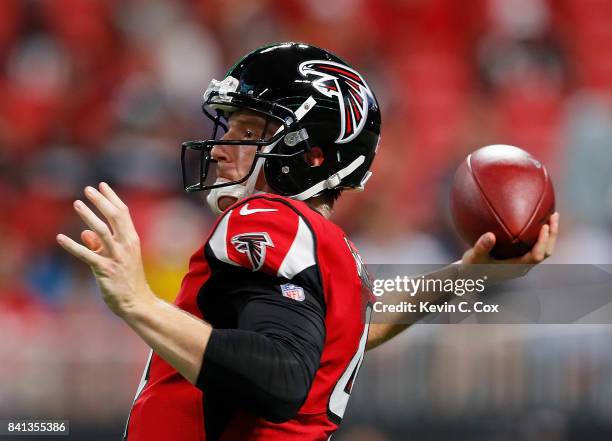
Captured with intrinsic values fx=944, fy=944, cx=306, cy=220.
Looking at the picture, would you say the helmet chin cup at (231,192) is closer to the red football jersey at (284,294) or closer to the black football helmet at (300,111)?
the black football helmet at (300,111)

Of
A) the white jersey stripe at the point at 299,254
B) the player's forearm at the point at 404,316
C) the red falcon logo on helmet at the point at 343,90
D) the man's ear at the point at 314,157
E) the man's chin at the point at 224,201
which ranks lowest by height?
the player's forearm at the point at 404,316

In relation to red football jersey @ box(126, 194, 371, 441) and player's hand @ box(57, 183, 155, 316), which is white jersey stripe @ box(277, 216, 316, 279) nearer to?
red football jersey @ box(126, 194, 371, 441)

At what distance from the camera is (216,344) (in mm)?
1878

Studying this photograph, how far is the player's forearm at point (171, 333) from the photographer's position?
72.4 inches

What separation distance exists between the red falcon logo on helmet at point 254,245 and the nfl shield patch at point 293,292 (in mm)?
74

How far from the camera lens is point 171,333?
6.06 feet

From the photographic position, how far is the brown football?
283 cm

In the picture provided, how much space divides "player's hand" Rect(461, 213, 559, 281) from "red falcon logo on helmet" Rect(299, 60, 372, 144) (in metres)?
0.55

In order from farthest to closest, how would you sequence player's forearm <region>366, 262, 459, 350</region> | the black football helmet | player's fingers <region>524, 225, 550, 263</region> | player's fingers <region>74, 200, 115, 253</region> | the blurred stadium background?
the blurred stadium background
player's forearm <region>366, 262, 459, 350</region>
player's fingers <region>524, 225, 550, 263</region>
the black football helmet
player's fingers <region>74, 200, 115, 253</region>

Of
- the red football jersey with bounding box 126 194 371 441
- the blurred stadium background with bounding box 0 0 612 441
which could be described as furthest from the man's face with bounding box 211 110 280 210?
the blurred stadium background with bounding box 0 0 612 441

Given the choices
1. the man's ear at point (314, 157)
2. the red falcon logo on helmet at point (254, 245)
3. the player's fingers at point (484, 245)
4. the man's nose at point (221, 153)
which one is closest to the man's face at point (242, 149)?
the man's nose at point (221, 153)

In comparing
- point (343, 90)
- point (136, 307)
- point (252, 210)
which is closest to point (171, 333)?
point (136, 307)

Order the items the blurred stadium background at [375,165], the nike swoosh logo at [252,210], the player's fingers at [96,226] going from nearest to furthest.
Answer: the player's fingers at [96,226] → the nike swoosh logo at [252,210] → the blurred stadium background at [375,165]

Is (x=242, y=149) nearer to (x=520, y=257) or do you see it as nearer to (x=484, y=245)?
(x=484, y=245)
